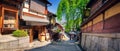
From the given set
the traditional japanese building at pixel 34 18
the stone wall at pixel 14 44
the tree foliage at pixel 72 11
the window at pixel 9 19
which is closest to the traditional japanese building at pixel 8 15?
the window at pixel 9 19

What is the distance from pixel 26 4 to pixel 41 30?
21.7 ft

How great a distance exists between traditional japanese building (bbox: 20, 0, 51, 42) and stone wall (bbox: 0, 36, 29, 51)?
4.15 m

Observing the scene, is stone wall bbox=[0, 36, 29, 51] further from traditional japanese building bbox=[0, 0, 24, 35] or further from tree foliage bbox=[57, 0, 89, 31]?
tree foliage bbox=[57, 0, 89, 31]

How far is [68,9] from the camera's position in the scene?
35.1 meters

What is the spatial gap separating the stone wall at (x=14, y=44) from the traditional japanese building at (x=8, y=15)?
1602mm

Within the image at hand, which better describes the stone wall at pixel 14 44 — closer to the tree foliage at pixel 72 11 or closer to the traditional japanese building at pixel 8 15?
the traditional japanese building at pixel 8 15

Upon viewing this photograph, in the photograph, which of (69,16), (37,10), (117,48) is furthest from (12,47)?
(69,16)

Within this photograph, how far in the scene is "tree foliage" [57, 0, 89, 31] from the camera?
33.2 meters

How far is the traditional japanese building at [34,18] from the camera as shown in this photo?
65.4ft

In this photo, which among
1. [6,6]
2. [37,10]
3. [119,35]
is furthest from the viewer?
[37,10]

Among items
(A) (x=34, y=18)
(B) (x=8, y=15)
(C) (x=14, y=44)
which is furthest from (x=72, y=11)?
(C) (x=14, y=44)

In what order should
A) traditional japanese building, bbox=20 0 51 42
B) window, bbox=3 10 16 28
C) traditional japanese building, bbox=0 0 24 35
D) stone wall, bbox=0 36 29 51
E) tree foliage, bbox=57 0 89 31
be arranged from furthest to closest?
1. tree foliage, bbox=57 0 89 31
2. traditional japanese building, bbox=20 0 51 42
3. window, bbox=3 10 16 28
4. traditional japanese building, bbox=0 0 24 35
5. stone wall, bbox=0 36 29 51

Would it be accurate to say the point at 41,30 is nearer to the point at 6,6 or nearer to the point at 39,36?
the point at 39,36

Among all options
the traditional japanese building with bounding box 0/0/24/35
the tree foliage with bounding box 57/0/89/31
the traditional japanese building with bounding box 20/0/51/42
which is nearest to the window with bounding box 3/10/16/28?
the traditional japanese building with bounding box 0/0/24/35
